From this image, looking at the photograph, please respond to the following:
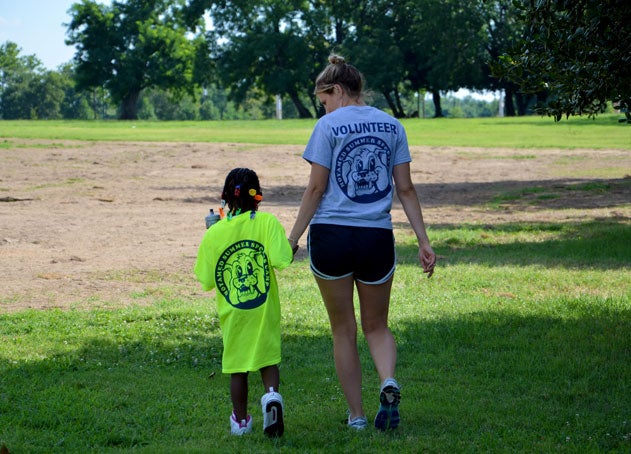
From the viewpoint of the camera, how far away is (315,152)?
4844 mm

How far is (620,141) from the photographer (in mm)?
34688

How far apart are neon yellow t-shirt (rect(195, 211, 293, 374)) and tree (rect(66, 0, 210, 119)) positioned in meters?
71.8

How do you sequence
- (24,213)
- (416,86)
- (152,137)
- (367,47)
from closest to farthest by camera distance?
(24,213) → (152,137) → (367,47) → (416,86)

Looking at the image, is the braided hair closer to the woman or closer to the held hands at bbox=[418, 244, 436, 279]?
the woman

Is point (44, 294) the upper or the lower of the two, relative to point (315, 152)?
Answer: lower

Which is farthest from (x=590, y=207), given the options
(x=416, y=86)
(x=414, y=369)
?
(x=416, y=86)

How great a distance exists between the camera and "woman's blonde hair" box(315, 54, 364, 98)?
4.91m

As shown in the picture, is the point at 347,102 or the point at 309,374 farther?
the point at 309,374

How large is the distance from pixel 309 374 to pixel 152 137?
95.1ft

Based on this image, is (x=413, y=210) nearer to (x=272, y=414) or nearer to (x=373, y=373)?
(x=272, y=414)

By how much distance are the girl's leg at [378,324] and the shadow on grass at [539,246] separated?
652cm

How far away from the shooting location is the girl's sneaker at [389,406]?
4.88 metres

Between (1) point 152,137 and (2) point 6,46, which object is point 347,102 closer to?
(1) point 152,137

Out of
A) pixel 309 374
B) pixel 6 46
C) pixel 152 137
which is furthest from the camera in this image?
pixel 6 46
